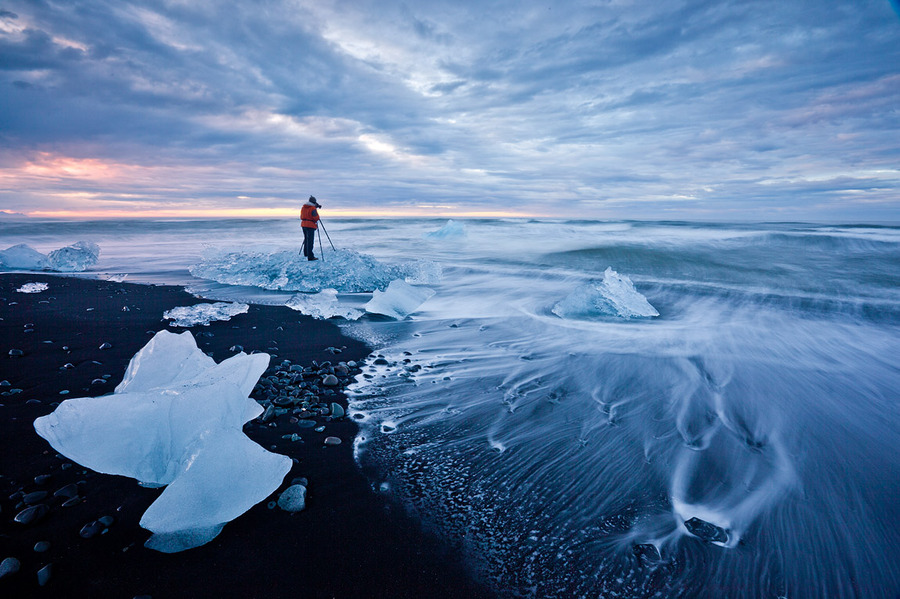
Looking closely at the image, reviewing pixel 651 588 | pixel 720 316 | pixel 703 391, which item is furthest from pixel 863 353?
pixel 651 588

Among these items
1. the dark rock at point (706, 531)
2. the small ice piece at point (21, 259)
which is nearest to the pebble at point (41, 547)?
the dark rock at point (706, 531)

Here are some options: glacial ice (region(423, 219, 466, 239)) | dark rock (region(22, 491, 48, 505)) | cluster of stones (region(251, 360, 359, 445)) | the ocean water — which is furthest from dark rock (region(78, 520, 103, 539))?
glacial ice (region(423, 219, 466, 239))

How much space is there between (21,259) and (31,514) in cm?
1287

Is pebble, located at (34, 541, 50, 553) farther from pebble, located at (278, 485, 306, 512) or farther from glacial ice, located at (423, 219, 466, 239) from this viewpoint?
glacial ice, located at (423, 219, 466, 239)

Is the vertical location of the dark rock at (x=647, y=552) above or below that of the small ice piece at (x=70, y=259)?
below

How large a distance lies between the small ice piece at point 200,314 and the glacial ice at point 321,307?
84cm

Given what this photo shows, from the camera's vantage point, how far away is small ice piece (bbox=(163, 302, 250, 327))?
5359mm

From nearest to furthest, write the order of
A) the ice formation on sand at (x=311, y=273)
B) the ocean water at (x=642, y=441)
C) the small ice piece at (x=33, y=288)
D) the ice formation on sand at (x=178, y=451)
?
the ice formation on sand at (x=178, y=451) → the ocean water at (x=642, y=441) → the small ice piece at (x=33, y=288) → the ice formation on sand at (x=311, y=273)

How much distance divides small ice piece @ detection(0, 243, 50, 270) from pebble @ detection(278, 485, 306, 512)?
514 inches

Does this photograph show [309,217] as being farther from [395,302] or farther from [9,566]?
[9,566]

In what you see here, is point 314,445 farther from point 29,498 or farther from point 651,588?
point 651,588

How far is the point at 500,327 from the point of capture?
5996 mm

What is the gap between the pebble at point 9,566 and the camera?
1.63m

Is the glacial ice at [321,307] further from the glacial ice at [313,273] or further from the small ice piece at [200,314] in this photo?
the glacial ice at [313,273]
